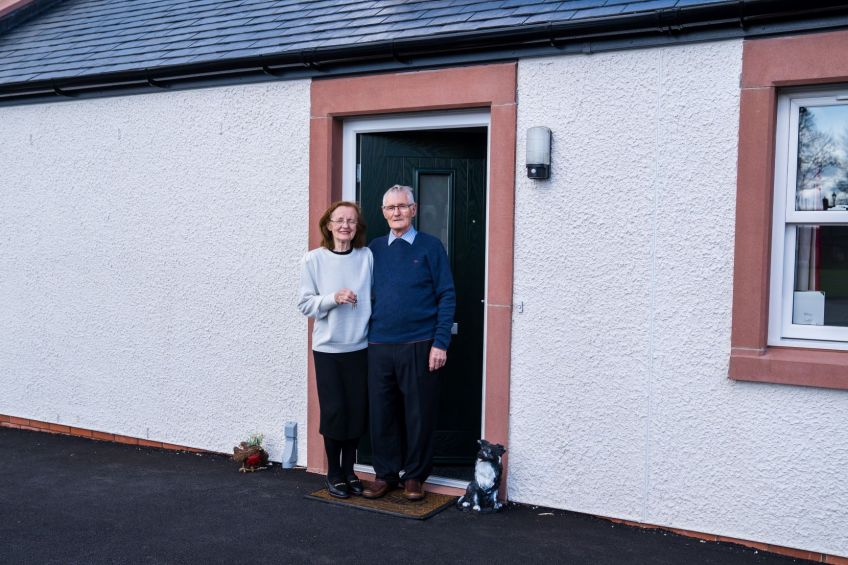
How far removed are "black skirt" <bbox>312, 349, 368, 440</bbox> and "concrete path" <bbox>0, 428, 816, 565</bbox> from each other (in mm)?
520

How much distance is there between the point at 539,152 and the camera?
5.54 meters

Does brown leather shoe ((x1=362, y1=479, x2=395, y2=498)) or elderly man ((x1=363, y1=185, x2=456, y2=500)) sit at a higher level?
elderly man ((x1=363, y1=185, x2=456, y2=500))

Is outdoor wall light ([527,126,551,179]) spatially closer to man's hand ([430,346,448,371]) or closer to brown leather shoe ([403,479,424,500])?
man's hand ([430,346,448,371])

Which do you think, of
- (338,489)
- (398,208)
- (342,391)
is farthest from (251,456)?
(398,208)

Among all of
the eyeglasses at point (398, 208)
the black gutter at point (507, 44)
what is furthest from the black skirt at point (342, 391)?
the black gutter at point (507, 44)

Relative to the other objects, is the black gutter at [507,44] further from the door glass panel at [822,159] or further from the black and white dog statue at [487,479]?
the black and white dog statue at [487,479]

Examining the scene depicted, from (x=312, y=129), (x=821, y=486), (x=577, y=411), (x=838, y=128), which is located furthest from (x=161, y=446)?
(x=838, y=128)

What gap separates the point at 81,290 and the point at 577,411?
4634mm

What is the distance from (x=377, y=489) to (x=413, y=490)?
243 millimetres

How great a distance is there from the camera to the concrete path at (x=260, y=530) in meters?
4.91

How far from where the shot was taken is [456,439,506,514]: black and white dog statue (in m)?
5.64

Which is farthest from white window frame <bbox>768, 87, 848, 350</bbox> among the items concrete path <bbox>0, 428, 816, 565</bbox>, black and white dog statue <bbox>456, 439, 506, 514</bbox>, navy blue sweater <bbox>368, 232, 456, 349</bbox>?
navy blue sweater <bbox>368, 232, 456, 349</bbox>

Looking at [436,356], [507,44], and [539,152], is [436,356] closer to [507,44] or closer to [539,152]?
[539,152]

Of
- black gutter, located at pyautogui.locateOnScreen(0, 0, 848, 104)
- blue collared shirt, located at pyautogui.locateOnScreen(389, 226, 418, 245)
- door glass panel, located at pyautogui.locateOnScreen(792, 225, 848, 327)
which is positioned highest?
black gutter, located at pyautogui.locateOnScreen(0, 0, 848, 104)
